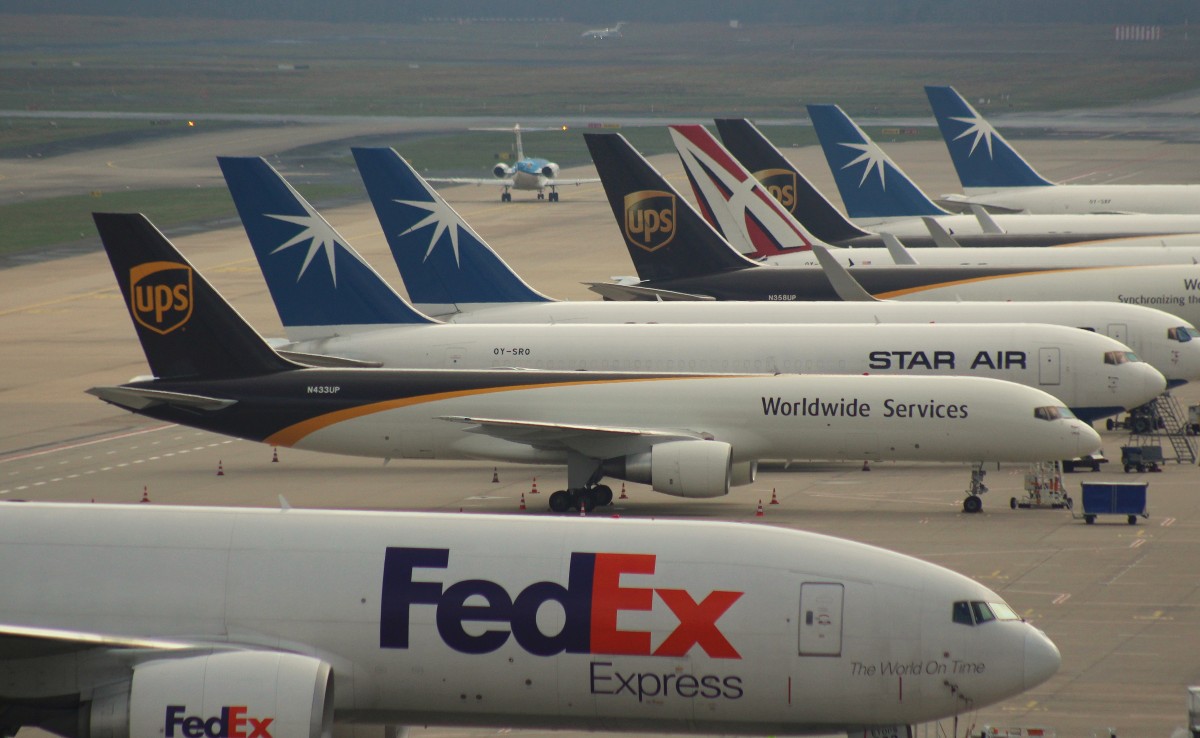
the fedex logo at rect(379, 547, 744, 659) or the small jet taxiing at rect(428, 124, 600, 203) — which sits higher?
the small jet taxiing at rect(428, 124, 600, 203)

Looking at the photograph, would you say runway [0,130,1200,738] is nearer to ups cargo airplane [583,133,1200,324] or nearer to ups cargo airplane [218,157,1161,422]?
ups cargo airplane [218,157,1161,422]

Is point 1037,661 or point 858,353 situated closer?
point 1037,661

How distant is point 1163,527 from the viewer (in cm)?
4288

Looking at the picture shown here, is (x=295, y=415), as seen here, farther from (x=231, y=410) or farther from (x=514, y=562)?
(x=514, y=562)

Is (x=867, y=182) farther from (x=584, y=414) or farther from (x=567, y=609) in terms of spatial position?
(x=567, y=609)

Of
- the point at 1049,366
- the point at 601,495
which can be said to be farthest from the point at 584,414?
the point at 1049,366

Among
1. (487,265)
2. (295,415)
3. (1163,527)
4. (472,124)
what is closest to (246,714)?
(295,415)

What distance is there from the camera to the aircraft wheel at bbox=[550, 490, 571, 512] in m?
45.2

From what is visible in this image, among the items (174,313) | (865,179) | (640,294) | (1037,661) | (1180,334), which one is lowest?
(1037,661)

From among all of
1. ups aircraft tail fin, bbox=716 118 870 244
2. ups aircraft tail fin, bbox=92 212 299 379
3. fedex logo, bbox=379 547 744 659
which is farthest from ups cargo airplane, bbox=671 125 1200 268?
fedex logo, bbox=379 547 744 659

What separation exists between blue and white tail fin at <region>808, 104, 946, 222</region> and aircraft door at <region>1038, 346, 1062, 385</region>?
35.7 metres

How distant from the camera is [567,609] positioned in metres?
23.0

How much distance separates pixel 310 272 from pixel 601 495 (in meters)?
13.9

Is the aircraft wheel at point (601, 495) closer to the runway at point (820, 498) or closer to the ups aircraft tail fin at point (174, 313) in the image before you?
the runway at point (820, 498)
